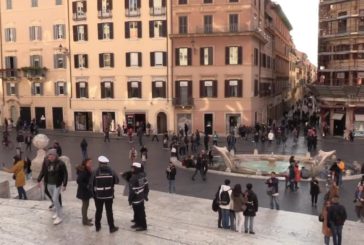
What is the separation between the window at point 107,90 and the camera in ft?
156

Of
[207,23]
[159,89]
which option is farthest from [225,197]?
[159,89]

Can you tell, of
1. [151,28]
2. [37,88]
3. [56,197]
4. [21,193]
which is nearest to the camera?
[56,197]

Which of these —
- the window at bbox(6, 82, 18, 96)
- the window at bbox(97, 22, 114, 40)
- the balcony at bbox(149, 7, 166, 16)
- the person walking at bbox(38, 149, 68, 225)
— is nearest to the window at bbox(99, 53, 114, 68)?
the window at bbox(97, 22, 114, 40)

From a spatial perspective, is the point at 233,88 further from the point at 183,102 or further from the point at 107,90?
the point at 107,90

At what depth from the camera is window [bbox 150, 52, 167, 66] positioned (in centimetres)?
4538

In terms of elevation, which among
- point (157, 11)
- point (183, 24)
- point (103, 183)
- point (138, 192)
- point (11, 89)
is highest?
point (157, 11)

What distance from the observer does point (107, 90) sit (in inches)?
1877

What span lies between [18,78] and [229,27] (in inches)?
951

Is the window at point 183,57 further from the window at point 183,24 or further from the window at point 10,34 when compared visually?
the window at point 10,34

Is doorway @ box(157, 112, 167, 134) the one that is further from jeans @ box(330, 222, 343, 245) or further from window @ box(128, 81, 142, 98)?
jeans @ box(330, 222, 343, 245)

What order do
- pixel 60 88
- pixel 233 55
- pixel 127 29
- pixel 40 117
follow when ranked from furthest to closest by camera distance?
pixel 40 117 < pixel 60 88 < pixel 127 29 < pixel 233 55

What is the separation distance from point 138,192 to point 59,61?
138 feet

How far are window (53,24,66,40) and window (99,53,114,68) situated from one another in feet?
16.7

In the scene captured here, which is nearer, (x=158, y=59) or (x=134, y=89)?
(x=158, y=59)
